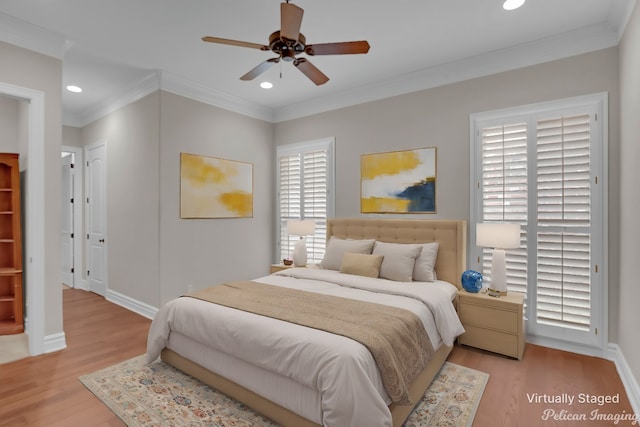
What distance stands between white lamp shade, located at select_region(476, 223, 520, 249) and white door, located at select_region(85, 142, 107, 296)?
17.1 ft

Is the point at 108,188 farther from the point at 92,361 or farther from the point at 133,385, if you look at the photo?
the point at 133,385

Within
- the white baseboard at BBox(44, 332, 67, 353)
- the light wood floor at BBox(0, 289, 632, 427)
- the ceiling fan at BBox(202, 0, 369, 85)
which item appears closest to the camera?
the ceiling fan at BBox(202, 0, 369, 85)

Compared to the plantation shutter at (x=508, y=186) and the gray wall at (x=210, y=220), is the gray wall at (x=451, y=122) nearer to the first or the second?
the plantation shutter at (x=508, y=186)

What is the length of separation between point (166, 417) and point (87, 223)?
4685mm

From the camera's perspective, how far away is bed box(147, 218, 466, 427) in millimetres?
1746

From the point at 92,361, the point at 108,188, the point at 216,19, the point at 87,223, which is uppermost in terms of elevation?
the point at 216,19

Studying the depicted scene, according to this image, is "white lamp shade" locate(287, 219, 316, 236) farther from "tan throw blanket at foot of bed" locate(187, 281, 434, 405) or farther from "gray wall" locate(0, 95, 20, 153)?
"gray wall" locate(0, 95, 20, 153)

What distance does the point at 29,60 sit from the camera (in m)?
3.00

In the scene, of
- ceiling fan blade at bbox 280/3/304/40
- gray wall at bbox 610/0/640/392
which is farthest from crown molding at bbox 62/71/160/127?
gray wall at bbox 610/0/640/392

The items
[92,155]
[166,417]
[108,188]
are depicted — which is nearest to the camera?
[166,417]

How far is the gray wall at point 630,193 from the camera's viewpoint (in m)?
2.34

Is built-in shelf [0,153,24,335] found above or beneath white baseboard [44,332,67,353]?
above

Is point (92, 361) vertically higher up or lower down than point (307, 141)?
lower down

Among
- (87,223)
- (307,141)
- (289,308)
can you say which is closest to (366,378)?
(289,308)
